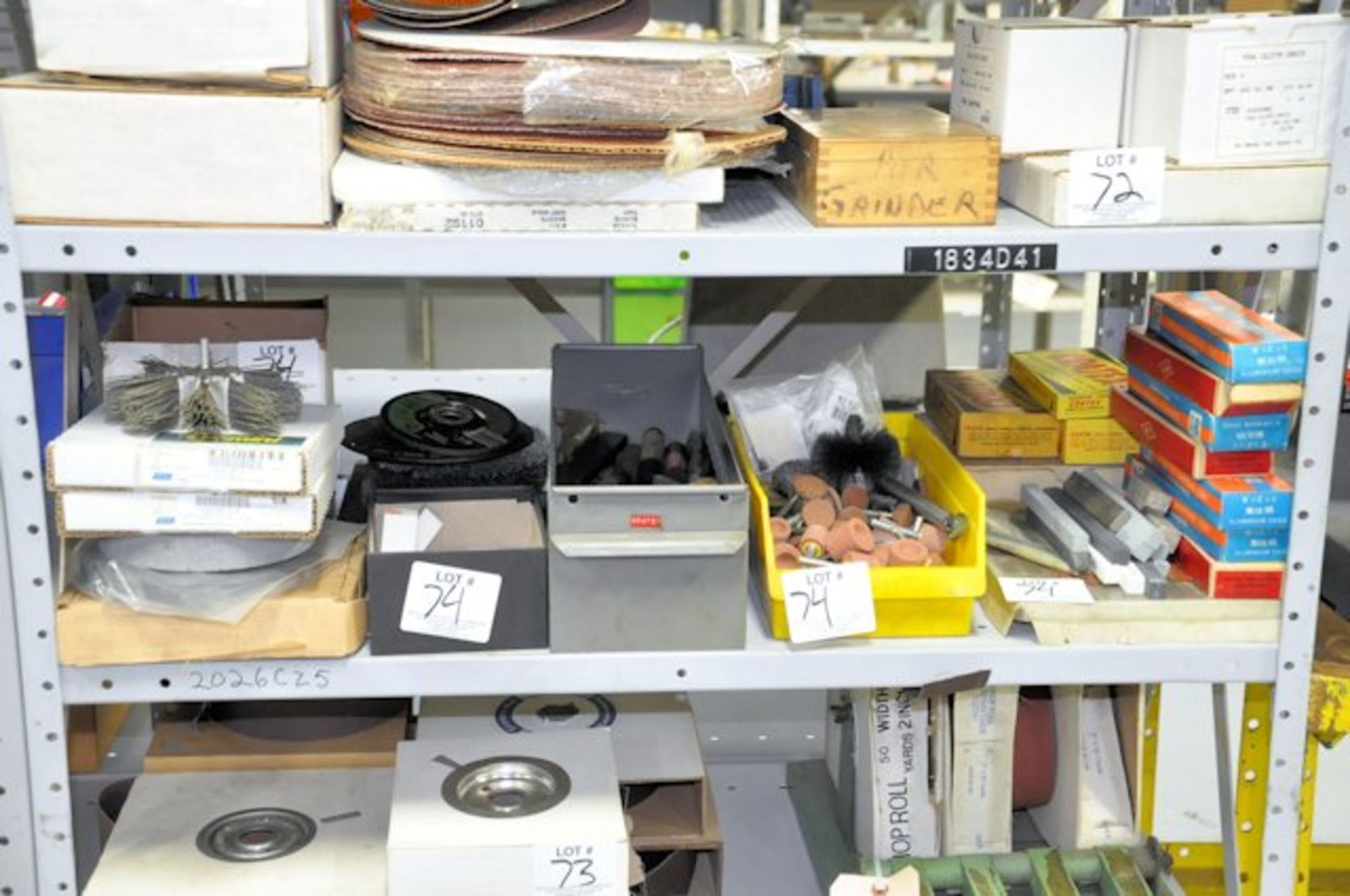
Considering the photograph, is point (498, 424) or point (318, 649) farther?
point (498, 424)

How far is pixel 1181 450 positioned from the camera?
5.44 feet

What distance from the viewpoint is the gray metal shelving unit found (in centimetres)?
136

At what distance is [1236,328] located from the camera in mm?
1582

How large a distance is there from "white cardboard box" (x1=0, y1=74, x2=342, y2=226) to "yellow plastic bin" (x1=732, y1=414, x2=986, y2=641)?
0.56m

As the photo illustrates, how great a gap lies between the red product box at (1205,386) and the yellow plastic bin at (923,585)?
259mm

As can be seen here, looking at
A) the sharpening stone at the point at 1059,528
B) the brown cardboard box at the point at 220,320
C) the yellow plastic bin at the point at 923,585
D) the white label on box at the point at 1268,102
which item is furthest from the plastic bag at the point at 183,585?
the white label on box at the point at 1268,102

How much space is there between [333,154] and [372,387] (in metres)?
0.80

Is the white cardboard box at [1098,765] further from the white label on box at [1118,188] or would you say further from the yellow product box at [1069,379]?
the white label on box at [1118,188]

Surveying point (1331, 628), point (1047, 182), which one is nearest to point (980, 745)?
point (1331, 628)

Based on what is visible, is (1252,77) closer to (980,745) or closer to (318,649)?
(980,745)

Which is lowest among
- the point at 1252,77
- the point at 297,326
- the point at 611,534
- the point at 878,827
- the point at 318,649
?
the point at 878,827

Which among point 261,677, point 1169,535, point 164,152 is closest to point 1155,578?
point 1169,535

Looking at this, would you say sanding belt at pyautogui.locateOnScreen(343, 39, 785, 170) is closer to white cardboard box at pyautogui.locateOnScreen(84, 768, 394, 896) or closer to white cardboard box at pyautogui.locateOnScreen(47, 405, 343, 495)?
white cardboard box at pyautogui.locateOnScreen(47, 405, 343, 495)

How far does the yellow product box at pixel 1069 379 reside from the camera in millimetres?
1874
